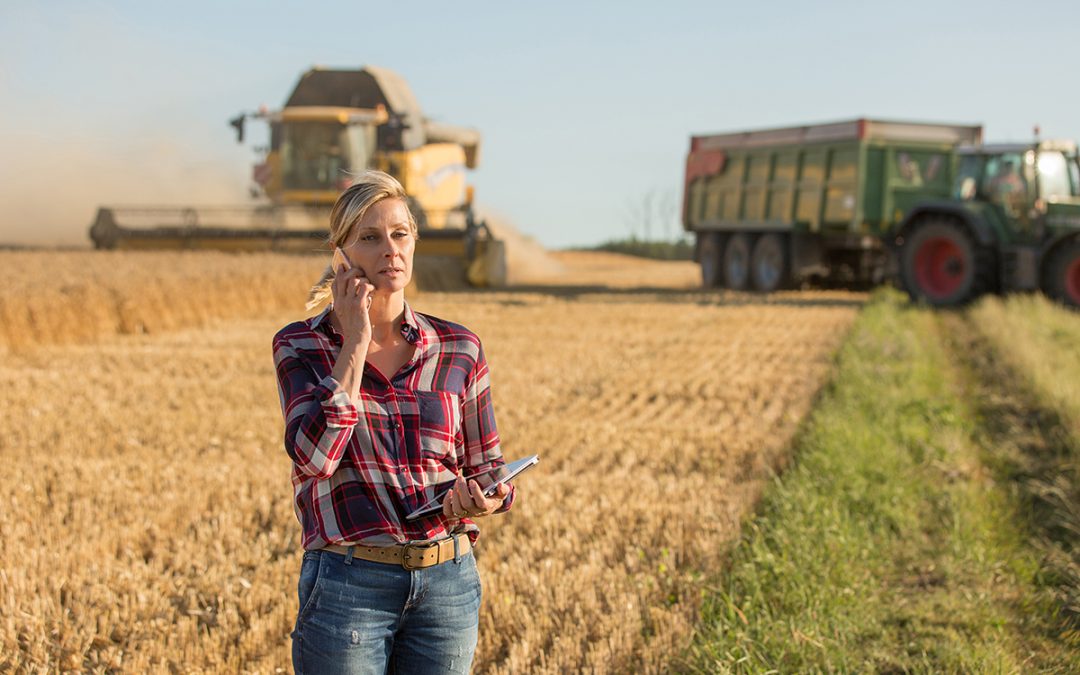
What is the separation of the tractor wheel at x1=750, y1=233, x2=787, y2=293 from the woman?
18.5 m

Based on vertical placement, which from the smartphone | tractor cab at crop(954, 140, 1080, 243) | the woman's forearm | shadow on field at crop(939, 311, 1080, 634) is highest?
tractor cab at crop(954, 140, 1080, 243)

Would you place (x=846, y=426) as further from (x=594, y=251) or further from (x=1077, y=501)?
(x=594, y=251)

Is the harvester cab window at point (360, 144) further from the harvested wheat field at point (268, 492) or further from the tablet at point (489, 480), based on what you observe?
the tablet at point (489, 480)

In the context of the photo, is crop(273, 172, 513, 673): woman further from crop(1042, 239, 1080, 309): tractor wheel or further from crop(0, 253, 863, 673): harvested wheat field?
crop(1042, 239, 1080, 309): tractor wheel

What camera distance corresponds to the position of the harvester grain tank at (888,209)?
15.6 meters

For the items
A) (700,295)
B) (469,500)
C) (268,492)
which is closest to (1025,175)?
(700,295)

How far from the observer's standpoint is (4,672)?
12.1 feet

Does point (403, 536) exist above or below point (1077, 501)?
above

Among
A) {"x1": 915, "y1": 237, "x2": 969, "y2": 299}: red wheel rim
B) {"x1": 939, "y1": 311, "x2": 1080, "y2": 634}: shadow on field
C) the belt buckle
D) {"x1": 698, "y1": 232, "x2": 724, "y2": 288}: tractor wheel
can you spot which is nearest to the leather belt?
the belt buckle

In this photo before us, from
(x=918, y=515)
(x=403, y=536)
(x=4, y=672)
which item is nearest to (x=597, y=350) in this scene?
(x=918, y=515)

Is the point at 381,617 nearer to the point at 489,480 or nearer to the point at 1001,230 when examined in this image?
the point at 489,480

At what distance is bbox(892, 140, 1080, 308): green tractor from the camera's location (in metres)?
15.2

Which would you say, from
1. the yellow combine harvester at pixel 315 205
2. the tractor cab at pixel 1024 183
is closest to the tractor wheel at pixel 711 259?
the yellow combine harvester at pixel 315 205

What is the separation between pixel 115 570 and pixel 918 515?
3629mm
